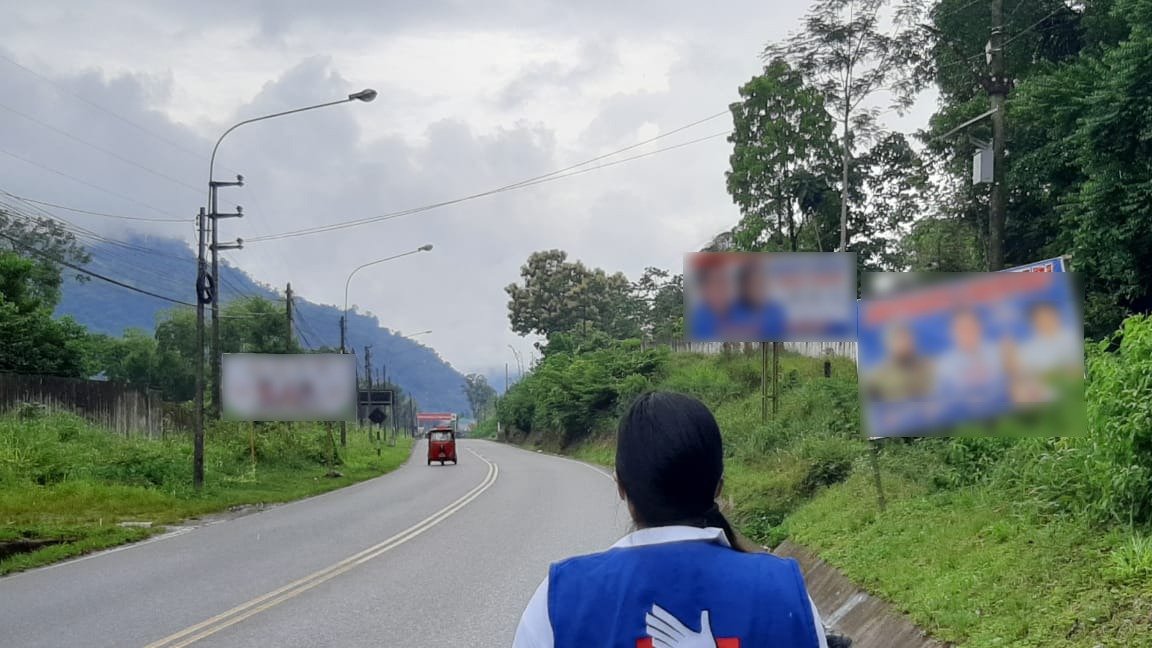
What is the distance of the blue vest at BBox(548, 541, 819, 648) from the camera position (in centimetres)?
195

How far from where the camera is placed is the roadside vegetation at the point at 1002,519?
5.97m

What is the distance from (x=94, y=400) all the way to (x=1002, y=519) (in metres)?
27.8

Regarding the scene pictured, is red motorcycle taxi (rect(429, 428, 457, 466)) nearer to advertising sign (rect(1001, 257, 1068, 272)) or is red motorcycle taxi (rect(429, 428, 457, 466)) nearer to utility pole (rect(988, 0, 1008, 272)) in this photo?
utility pole (rect(988, 0, 1008, 272))

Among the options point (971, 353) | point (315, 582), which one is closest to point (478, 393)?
point (315, 582)

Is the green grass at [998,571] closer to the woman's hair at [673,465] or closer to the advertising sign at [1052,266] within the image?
the advertising sign at [1052,266]

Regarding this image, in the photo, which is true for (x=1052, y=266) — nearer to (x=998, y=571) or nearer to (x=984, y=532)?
(x=984, y=532)

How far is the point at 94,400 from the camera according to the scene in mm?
29844

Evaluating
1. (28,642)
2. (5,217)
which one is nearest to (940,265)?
Result: (28,642)

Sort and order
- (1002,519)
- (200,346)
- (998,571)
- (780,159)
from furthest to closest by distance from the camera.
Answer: (780,159), (200,346), (1002,519), (998,571)

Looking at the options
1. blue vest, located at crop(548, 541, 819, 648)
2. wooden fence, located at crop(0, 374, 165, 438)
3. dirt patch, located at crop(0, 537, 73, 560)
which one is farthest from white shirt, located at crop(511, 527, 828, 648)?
wooden fence, located at crop(0, 374, 165, 438)

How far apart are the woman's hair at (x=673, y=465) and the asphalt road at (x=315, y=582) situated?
1.57 metres

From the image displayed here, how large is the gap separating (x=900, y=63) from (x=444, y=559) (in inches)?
858

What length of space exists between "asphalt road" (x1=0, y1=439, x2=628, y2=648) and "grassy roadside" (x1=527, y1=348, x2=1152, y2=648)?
10.2 feet

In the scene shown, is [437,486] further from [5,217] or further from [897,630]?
[5,217]
